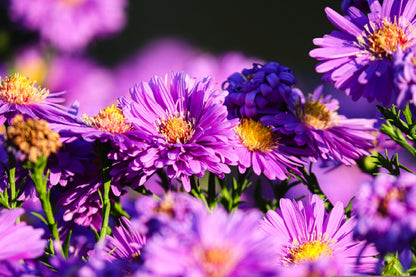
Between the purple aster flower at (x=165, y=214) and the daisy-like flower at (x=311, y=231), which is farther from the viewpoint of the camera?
the daisy-like flower at (x=311, y=231)

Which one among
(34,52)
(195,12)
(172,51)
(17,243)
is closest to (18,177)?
(17,243)

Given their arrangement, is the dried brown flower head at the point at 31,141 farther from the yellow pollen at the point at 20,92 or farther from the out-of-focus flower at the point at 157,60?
the out-of-focus flower at the point at 157,60

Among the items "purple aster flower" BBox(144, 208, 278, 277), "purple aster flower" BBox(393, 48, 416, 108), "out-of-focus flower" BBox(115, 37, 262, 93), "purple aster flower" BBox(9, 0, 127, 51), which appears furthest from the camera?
"out-of-focus flower" BBox(115, 37, 262, 93)

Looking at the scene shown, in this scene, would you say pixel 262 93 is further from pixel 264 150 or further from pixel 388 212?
pixel 388 212

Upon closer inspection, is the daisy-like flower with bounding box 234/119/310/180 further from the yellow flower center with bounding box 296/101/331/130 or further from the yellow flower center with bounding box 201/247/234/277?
the yellow flower center with bounding box 201/247/234/277

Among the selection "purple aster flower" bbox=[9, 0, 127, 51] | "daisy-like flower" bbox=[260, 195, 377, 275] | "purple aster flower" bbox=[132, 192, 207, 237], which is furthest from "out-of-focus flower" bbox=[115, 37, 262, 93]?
"purple aster flower" bbox=[132, 192, 207, 237]

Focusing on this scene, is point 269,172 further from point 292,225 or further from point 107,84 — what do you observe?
point 107,84

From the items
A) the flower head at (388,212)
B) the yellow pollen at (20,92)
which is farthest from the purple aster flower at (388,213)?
the yellow pollen at (20,92)
